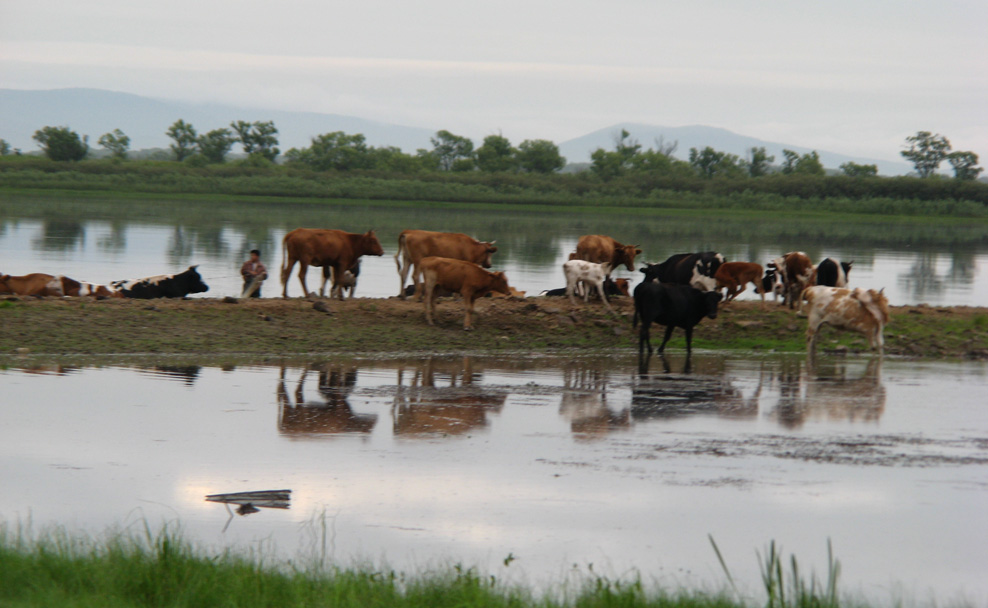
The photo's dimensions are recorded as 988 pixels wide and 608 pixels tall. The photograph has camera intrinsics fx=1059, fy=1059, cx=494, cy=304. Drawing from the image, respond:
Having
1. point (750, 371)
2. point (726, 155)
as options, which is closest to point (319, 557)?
point (750, 371)

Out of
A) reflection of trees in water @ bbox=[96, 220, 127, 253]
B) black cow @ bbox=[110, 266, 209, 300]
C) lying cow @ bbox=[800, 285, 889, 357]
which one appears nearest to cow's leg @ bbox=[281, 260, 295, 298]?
black cow @ bbox=[110, 266, 209, 300]

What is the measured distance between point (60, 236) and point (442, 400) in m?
32.8

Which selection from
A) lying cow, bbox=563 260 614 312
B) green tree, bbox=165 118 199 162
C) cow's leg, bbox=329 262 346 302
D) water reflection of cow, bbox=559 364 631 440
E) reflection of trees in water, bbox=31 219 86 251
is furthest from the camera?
green tree, bbox=165 118 199 162

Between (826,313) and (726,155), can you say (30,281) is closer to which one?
(826,313)

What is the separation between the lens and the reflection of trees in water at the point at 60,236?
117 feet

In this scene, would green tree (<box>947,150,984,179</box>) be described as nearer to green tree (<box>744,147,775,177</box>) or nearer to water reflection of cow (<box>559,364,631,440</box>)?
green tree (<box>744,147,775,177</box>)

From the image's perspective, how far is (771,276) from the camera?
2222 centimetres

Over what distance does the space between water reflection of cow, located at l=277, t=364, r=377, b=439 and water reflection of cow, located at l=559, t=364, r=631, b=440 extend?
2.21m

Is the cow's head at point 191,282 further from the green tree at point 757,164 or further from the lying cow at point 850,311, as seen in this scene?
the green tree at point 757,164

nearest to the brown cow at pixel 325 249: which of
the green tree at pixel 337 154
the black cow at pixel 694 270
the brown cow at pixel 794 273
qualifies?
the black cow at pixel 694 270

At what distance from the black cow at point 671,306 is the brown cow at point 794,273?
4.08m

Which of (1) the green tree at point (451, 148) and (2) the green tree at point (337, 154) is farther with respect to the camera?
(1) the green tree at point (451, 148)

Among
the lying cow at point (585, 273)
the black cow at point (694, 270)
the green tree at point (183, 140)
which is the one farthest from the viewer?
the green tree at point (183, 140)

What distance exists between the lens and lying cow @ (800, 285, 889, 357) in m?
16.6
